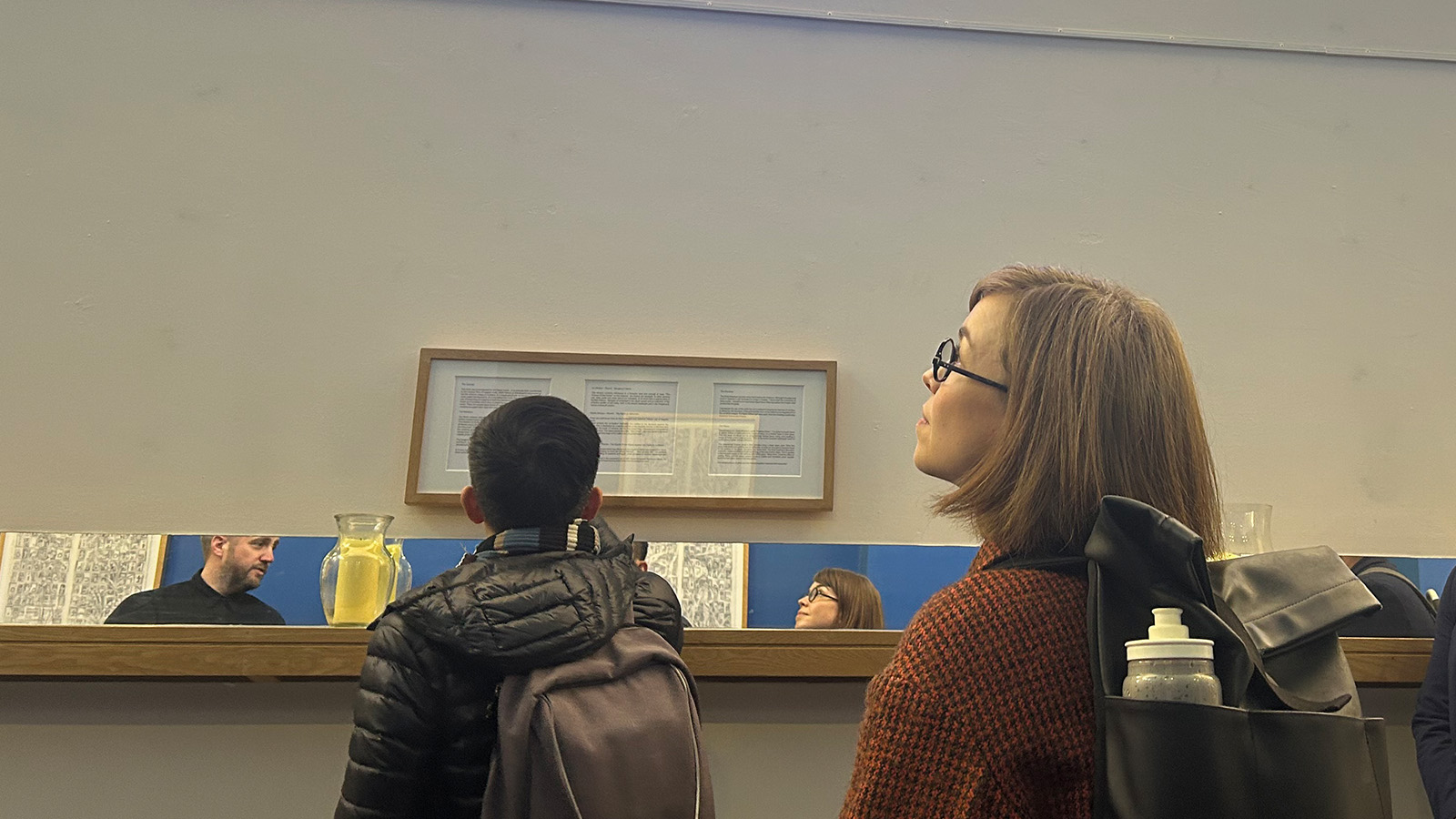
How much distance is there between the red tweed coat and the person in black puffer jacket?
0.58 m

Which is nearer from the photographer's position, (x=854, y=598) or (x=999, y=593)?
(x=999, y=593)

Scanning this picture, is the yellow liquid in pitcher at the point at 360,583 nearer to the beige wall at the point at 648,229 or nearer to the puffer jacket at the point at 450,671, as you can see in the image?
the beige wall at the point at 648,229

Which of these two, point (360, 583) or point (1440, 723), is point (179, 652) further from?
point (1440, 723)

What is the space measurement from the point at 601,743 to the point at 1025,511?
2.05 feet

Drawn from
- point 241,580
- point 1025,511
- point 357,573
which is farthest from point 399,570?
point 1025,511

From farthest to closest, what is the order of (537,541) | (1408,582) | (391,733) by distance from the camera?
(1408,582) < (537,541) < (391,733)

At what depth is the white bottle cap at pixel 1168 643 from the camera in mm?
731

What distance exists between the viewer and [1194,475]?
36.6 inches

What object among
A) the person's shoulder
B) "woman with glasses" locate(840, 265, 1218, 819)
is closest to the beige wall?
"woman with glasses" locate(840, 265, 1218, 819)

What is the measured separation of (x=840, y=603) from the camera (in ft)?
7.28

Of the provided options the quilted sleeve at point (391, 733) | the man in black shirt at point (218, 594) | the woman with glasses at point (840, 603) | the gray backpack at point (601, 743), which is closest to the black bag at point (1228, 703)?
the gray backpack at point (601, 743)

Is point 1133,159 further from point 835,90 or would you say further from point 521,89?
point 521,89

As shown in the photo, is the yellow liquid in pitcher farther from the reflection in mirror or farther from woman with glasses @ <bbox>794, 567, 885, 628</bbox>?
woman with glasses @ <bbox>794, 567, 885, 628</bbox>

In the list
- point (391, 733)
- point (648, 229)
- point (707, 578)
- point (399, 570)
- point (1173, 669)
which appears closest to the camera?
point (1173, 669)
